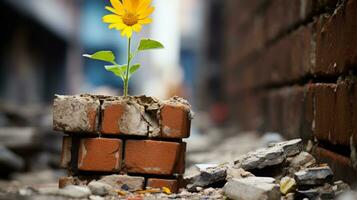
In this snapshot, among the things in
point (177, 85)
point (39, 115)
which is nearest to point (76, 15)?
point (177, 85)

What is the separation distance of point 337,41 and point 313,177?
1.71 feet

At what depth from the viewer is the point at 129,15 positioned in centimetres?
208

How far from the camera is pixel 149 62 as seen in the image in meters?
15.5

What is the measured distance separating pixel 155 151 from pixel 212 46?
30.2ft

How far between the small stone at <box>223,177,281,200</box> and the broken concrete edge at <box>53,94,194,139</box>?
0.31 meters

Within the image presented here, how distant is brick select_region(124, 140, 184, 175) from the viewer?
204cm

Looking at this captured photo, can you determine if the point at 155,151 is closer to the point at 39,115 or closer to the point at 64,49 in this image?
the point at 39,115

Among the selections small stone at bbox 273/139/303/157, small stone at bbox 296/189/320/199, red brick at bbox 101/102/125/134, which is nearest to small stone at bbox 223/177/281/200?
small stone at bbox 296/189/320/199

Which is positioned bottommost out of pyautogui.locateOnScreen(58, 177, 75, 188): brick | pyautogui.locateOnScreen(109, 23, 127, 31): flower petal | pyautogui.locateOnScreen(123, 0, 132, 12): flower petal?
pyautogui.locateOnScreen(58, 177, 75, 188): brick

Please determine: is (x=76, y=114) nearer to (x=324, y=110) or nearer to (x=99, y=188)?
(x=99, y=188)

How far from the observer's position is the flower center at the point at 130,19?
6.83 feet

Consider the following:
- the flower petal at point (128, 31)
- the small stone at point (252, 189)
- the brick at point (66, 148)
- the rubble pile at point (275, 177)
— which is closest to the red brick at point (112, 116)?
the brick at point (66, 148)

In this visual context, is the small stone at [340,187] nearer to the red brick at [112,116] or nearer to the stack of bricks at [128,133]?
the stack of bricks at [128,133]

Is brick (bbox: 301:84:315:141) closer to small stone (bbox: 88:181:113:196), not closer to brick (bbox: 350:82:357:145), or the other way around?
brick (bbox: 350:82:357:145)
